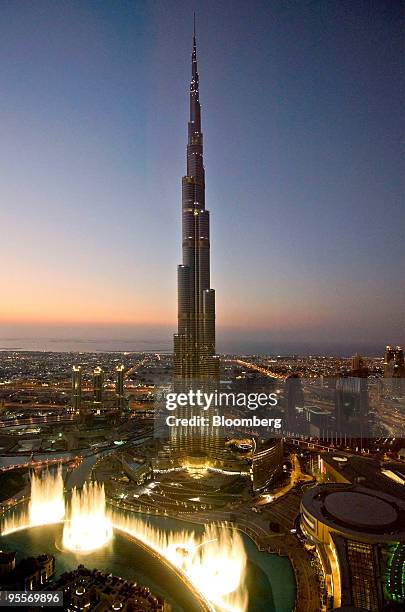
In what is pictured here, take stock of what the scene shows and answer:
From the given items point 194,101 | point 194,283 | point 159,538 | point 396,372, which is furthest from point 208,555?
point 396,372

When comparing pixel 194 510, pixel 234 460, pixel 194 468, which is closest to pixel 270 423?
pixel 234 460

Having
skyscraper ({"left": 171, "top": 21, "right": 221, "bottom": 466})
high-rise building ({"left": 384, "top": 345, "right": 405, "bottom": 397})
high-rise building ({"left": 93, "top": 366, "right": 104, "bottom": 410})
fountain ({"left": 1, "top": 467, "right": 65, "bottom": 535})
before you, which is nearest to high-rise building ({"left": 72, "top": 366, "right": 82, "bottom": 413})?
high-rise building ({"left": 93, "top": 366, "right": 104, "bottom": 410})

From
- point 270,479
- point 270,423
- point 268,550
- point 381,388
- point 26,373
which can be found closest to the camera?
point 268,550

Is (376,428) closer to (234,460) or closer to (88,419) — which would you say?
(234,460)

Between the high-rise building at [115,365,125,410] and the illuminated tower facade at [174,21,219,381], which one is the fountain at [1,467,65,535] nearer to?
the illuminated tower facade at [174,21,219,381]

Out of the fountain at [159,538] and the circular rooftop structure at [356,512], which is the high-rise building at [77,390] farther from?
the circular rooftop structure at [356,512]

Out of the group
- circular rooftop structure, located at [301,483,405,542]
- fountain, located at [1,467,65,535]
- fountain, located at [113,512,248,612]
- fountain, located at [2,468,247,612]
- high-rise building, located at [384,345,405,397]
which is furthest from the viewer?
high-rise building, located at [384,345,405,397]

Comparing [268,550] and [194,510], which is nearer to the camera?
[268,550]
